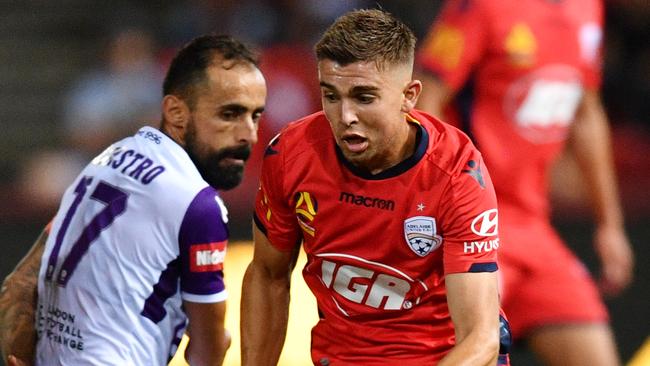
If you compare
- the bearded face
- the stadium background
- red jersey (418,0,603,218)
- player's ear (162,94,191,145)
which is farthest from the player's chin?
the stadium background

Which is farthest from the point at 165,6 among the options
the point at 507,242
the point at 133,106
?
the point at 507,242

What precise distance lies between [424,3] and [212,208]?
7191mm

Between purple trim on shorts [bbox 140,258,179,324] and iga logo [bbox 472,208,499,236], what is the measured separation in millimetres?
999

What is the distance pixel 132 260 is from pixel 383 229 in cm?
84

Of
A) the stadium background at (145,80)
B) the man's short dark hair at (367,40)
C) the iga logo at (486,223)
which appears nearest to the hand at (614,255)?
the stadium background at (145,80)

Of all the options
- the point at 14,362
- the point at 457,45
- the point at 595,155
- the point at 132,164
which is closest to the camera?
the point at 132,164

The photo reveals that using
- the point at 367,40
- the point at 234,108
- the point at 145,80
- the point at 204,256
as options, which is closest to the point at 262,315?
the point at 204,256

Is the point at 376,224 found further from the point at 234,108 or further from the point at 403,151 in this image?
the point at 234,108

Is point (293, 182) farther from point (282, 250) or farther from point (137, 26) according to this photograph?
point (137, 26)

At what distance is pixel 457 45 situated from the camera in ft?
20.3

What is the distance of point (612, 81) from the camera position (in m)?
10.8

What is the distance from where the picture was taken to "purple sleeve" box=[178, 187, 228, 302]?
14.0ft

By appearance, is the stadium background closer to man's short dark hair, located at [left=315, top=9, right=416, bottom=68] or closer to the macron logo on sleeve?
the macron logo on sleeve

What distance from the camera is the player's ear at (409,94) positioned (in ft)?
13.8
